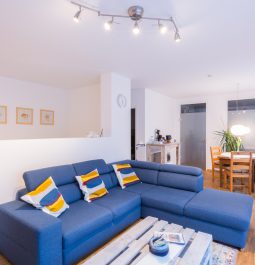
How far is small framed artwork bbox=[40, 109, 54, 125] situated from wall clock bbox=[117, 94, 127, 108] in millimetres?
1869

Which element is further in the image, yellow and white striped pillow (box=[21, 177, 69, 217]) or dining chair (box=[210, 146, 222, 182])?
dining chair (box=[210, 146, 222, 182])

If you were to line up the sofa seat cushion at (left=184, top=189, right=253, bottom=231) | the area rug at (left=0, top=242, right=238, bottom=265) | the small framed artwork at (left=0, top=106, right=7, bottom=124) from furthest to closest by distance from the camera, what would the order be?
the small framed artwork at (left=0, top=106, right=7, bottom=124), the sofa seat cushion at (left=184, top=189, right=253, bottom=231), the area rug at (left=0, top=242, right=238, bottom=265)

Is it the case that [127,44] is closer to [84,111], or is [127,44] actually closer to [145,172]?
[145,172]

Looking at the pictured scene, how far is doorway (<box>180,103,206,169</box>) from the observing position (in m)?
6.32

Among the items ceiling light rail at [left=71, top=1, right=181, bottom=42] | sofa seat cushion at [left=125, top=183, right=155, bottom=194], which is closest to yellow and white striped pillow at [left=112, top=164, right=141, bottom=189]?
sofa seat cushion at [left=125, top=183, right=155, bottom=194]

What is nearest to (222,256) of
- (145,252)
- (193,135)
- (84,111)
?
(145,252)

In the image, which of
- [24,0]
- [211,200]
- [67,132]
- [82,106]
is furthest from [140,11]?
[67,132]

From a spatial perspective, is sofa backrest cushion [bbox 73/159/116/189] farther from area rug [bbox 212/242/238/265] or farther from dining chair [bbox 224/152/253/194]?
dining chair [bbox 224/152/253/194]

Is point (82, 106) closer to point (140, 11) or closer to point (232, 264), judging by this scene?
point (140, 11)

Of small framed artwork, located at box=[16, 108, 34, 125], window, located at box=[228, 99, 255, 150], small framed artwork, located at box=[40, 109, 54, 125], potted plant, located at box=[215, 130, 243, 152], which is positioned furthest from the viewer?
window, located at box=[228, 99, 255, 150]

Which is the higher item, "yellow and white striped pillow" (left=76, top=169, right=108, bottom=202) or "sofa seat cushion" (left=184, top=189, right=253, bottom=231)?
"yellow and white striped pillow" (left=76, top=169, right=108, bottom=202)

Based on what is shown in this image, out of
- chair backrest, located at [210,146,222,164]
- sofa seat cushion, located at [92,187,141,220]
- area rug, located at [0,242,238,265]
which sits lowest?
area rug, located at [0,242,238,265]

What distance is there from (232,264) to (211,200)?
0.73m

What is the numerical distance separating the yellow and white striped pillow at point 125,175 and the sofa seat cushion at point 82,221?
→ 0.84 meters
